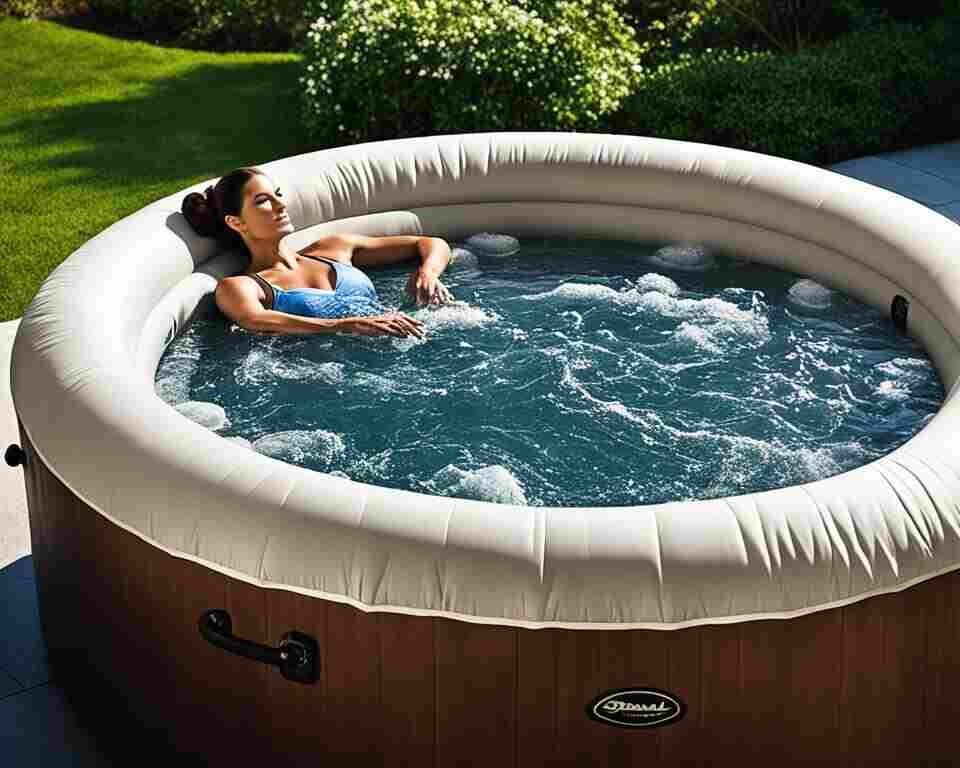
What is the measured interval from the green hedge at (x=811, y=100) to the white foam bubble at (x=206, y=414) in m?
4.10

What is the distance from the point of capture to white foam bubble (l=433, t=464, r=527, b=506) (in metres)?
4.01

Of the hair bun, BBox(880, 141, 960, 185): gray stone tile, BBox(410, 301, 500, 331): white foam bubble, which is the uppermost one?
the hair bun

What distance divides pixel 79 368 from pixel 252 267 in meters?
1.25

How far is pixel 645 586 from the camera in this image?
323 cm

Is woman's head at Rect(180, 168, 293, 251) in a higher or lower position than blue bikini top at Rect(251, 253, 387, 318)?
higher

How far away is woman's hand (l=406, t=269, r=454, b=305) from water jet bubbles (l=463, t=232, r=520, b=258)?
41 centimetres

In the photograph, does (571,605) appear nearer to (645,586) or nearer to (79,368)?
(645,586)

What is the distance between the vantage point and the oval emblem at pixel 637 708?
131 inches

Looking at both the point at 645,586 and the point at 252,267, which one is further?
the point at 252,267

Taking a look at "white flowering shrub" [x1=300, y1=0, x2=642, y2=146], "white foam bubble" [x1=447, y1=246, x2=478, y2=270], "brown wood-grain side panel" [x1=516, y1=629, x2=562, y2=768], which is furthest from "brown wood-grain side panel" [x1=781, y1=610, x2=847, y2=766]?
"white flowering shrub" [x1=300, y1=0, x2=642, y2=146]

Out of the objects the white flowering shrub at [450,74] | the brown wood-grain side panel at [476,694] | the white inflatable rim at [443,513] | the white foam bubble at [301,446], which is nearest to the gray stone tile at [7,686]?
the white inflatable rim at [443,513]

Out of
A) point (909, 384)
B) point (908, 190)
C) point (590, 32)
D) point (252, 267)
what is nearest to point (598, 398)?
point (909, 384)

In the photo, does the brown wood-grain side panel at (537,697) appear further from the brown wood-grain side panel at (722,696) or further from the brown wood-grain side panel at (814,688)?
the brown wood-grain side panel at (814,688)

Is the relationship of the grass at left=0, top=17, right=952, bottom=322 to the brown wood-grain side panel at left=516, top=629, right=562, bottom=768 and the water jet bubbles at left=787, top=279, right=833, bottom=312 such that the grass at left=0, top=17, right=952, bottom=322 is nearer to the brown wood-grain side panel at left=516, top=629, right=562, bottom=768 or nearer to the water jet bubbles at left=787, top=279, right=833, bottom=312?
the water jet bubbles at left=787, top=279, right=833, bottom=312
